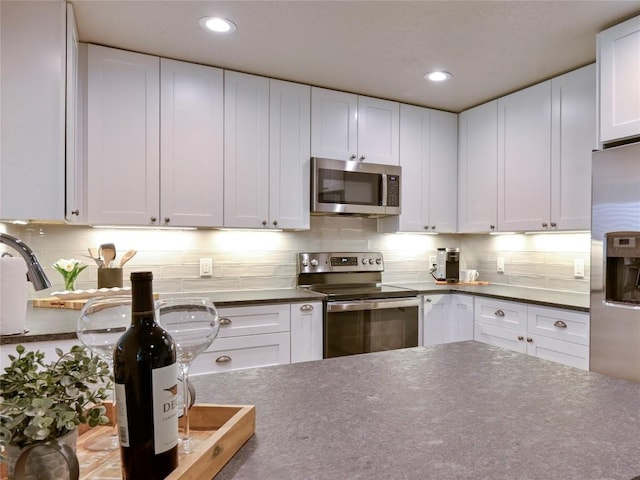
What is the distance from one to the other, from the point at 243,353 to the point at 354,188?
141 cm

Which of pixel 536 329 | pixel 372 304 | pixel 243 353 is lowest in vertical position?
pixel 243 353

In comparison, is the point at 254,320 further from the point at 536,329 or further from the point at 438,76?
the point at 438,76

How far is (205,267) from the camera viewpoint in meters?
2.96

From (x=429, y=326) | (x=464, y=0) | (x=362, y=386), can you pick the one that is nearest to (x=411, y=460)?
(x=362, y=386)

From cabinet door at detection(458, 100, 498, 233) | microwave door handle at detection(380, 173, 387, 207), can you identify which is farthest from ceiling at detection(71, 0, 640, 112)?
microwave door handle at detection(380, 173, 387, 207)

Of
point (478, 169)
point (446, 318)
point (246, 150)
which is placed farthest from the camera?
point (478, 169)

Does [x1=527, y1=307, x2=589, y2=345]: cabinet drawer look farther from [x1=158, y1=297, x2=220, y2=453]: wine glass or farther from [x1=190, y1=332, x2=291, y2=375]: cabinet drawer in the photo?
[x1=158, y1=297, x2=220, y2=453]: wine glass

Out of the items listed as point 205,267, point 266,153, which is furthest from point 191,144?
point 205,267

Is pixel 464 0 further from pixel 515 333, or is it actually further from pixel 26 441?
pixel 26 441

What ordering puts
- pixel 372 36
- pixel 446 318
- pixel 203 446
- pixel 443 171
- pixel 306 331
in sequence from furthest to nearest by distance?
pixel 443 171 → pixel 446 318 → pixel 306 331 → pixel 372 36 → pixel 203 446

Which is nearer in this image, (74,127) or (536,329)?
(74,127)

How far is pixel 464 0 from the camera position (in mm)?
1941

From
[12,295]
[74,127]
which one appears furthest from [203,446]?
[74,127]

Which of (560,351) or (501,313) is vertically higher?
(501,313)
